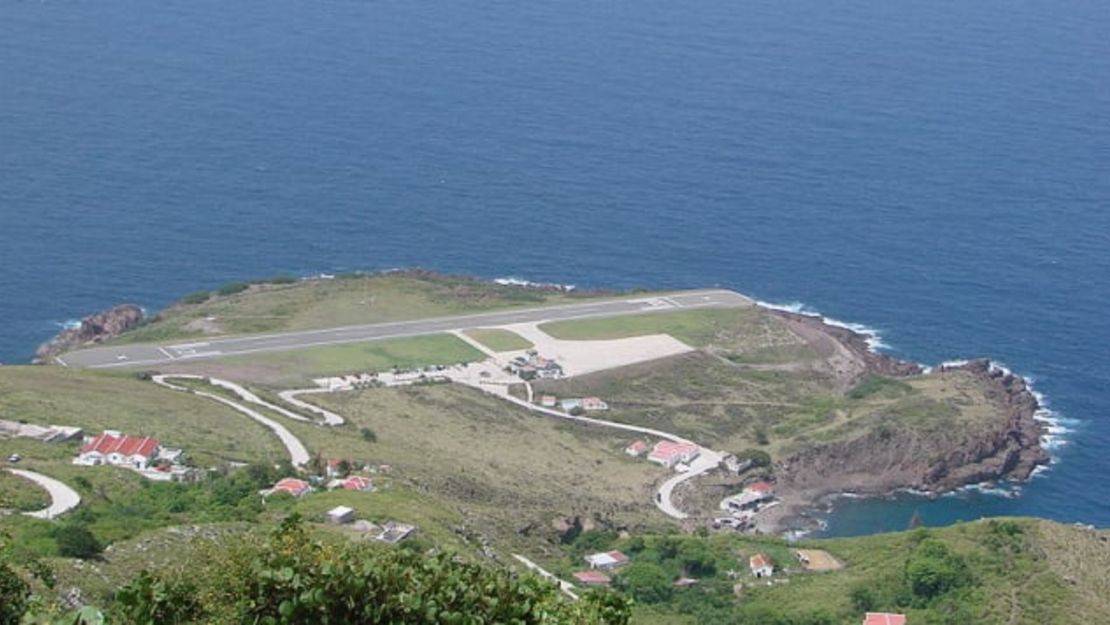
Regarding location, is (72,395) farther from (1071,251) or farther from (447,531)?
(1071,251)

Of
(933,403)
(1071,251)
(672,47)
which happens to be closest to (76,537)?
(933,403)

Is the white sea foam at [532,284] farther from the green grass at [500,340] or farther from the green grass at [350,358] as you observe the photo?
the green grass at [350,358]

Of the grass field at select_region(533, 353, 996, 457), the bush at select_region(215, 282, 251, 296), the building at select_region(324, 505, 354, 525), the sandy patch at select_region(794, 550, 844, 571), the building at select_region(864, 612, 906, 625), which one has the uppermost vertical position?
the building at select_region(324, 505, 354, 525)

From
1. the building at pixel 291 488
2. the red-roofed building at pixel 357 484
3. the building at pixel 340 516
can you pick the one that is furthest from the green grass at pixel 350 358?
the building at pixel 340 516

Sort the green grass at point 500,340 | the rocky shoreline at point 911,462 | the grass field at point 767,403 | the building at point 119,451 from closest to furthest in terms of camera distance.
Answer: the building at point 119,451 → the rocky shoreline at point 911,462 → the grass field at point 767,403 → the green grass at point 500,340

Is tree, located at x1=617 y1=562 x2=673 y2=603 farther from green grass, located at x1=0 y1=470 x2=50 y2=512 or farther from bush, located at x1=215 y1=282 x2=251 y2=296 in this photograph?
bush, located at x1=215 y1=282 x2=251 y2=296

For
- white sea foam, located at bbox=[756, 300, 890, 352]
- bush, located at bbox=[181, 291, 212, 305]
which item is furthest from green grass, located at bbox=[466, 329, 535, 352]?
white sea foam, located at bbox=[756, 300, 890, 352]
